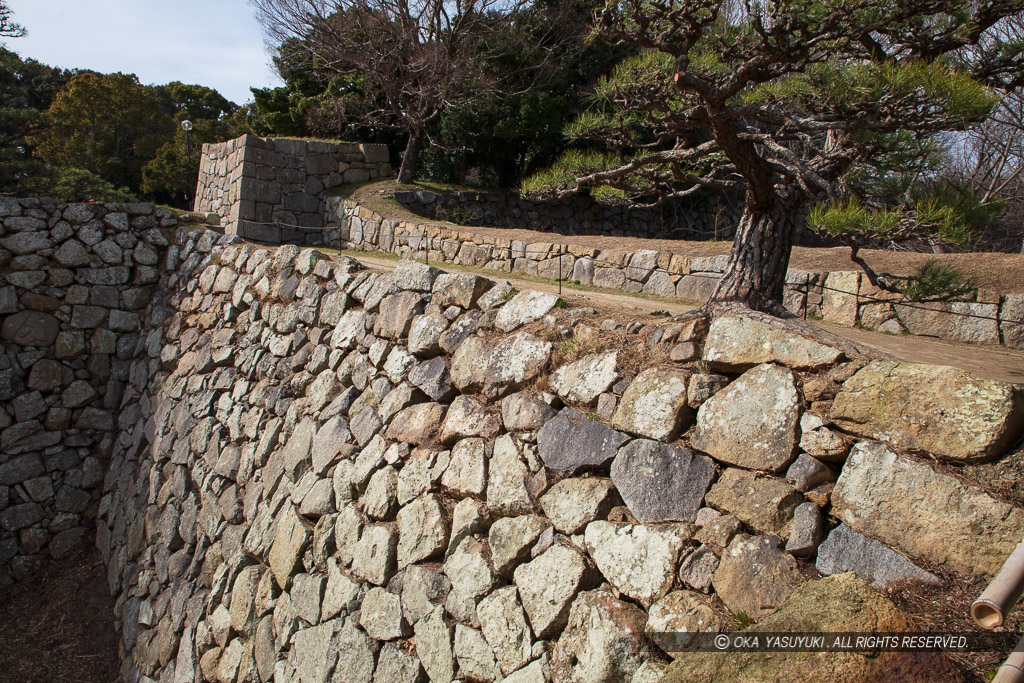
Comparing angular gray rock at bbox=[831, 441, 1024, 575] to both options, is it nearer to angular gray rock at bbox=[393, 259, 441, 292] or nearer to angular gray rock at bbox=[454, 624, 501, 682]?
angular gray rock at bbox=[454, 624, 501, 682]

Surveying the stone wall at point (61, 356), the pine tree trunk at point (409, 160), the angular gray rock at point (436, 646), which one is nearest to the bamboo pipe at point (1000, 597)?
the angular gray rock at point (436, 646)

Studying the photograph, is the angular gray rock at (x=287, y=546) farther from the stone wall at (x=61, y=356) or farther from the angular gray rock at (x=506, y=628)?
the stone wall at (x=61, y=356)

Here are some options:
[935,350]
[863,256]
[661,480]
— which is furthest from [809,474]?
[863,256]

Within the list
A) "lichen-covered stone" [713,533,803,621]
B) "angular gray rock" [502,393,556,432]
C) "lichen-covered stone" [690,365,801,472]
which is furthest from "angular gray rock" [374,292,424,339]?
"lichen-covered stone" [713,533,803,621]

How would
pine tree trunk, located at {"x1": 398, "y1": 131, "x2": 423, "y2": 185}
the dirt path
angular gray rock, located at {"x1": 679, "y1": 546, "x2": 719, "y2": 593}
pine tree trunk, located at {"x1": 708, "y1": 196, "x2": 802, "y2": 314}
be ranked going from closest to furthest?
angular gray rock, located at {"x1": 679, "y1": 546, "x2": 719, "y2": 593}
pine tree trunk, located at {"x1": 708, "y1": 196, "x2": 802, "y2": 314}
the dirt path
pine tree trunk, located at {"x1": 398, "y1": 131, "x2": 423, "y2": 185}

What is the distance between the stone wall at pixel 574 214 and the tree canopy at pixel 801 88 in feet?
33.2

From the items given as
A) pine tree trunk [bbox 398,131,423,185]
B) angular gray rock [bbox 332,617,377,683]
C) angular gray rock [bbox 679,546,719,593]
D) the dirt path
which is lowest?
angular gray rock [bbox 332,617,377,683]

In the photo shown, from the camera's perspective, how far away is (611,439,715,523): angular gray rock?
2.84 m

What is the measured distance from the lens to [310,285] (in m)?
6.09

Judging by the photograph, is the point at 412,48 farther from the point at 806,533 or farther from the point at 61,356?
the point at 806,533

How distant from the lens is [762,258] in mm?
4457

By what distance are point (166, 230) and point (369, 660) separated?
759cm

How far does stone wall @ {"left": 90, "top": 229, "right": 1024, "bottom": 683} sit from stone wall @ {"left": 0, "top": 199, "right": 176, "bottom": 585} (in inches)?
95.9

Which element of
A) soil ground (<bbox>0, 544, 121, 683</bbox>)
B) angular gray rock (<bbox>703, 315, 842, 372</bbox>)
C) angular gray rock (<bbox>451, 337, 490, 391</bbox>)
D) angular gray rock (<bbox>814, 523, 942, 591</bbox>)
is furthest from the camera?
soil ground (<bbox>0, 544, 121, 683</bbox>)
